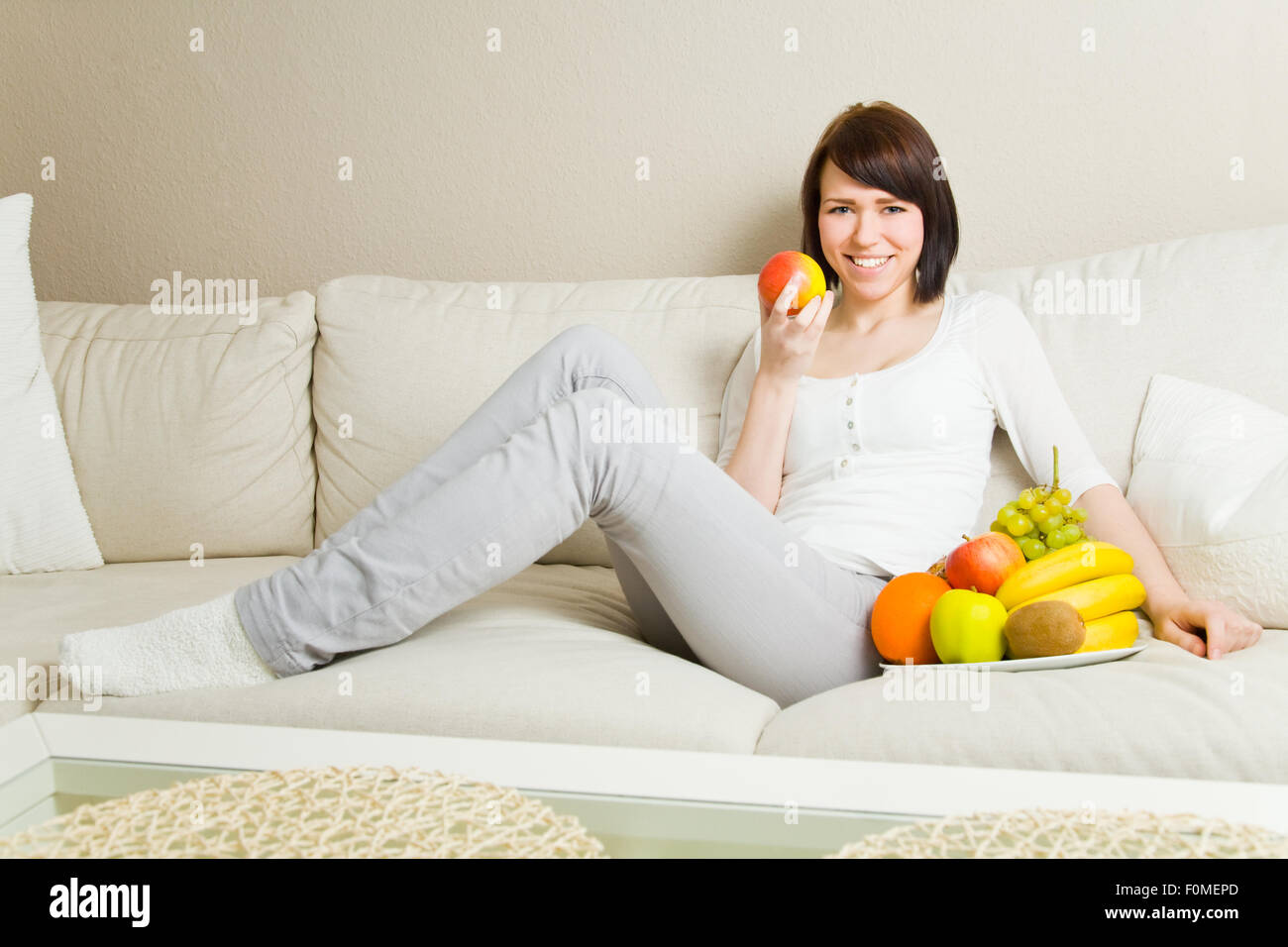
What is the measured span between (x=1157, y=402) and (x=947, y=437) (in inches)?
12.3

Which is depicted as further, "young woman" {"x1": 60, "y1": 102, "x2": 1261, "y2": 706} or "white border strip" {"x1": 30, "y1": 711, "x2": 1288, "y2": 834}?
"young woman" {"x1": 60, "y1": 102, "x2": 1261, "y2": 706}

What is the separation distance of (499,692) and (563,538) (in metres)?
0.20

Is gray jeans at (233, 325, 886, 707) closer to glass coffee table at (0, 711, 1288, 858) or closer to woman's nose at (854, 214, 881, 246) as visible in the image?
glass coffee table at (0, 711, 1288, 858)

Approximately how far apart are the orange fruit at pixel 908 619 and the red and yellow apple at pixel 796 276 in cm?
47

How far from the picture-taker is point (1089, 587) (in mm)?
1304

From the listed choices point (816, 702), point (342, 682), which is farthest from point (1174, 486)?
point (342, 682)

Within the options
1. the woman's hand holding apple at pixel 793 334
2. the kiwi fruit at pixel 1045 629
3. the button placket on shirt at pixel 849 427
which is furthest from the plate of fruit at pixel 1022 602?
the woman's hand holding apple at pixel 793 334

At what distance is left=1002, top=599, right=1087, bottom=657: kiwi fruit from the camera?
1220mm

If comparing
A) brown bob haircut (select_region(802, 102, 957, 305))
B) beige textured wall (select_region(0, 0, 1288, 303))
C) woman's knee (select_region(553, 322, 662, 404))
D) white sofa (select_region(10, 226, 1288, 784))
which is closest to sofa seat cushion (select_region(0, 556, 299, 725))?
white sofa (select_region(10, 226, 1288, 784))

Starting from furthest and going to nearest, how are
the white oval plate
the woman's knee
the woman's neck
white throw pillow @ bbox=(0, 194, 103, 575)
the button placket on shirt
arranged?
white throw pillow @ bbox=(0, 194, 103, 575), the woman's neck, the button placket on shirt, the woman's knee, the white oval plate

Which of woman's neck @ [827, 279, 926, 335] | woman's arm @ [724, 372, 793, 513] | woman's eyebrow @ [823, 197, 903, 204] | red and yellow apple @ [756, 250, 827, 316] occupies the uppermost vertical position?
woman's eyebrow @ [823, 197, 903, 204]

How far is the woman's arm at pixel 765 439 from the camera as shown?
1641mm

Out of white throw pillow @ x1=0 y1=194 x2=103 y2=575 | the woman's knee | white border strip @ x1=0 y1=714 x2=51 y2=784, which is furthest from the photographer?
white throw pillow @ x1=0 y1=194 x2=103 y2=575
